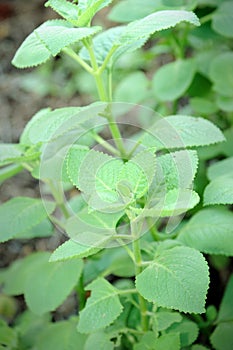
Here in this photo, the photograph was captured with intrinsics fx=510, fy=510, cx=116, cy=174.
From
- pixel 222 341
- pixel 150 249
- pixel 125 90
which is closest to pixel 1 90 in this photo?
pixel 125 90

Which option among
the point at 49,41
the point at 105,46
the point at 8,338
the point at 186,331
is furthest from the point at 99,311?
the point at 105,46

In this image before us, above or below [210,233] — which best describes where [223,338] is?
below

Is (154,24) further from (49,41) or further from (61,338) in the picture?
(61,338)

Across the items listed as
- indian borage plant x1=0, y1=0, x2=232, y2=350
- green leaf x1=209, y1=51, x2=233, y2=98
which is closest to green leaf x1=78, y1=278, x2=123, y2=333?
indian borage plant x1=0, y1=0, x2=232, y2=350

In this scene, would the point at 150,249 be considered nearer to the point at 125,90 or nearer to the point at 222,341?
the point at 222,341

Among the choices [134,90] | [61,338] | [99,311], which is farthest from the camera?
[134,90]

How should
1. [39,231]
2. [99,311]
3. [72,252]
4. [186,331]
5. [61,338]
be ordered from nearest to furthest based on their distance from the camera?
[72,252] → [99,311] → [186,331] → [61,338] → [39,231]

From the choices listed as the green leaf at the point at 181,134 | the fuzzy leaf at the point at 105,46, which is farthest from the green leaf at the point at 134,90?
the green leaf at the point at 181,134

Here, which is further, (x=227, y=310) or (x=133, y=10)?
(x=133, y=10)
